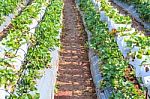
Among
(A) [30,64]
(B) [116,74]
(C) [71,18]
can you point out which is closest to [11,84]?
(A) [30,64]

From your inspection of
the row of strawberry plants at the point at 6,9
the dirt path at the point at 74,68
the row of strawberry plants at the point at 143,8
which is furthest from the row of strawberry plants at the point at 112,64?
the row of strawberry plants at the point at 143,8

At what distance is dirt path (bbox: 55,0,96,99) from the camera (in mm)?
9406

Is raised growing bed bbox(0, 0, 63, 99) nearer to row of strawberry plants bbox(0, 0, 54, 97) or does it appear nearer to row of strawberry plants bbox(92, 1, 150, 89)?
row of strawberry plants bbox(0, 0, 54, 97)

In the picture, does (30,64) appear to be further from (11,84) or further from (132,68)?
(132,68)

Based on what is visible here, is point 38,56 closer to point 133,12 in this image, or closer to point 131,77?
point 131,77

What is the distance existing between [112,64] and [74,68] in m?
2.57

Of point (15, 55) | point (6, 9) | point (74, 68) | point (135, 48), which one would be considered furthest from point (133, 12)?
point (15, 55)

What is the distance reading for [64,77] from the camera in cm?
1048

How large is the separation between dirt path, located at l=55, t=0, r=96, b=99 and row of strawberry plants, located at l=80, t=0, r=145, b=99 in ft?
2.05

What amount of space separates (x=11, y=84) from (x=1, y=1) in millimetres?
10274

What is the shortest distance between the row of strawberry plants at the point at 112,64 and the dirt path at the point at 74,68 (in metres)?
0.62

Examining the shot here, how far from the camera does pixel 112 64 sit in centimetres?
885

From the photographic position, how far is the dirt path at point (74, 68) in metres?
9.41

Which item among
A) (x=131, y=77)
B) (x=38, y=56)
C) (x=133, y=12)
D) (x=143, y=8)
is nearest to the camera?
(x=131, y=77)
